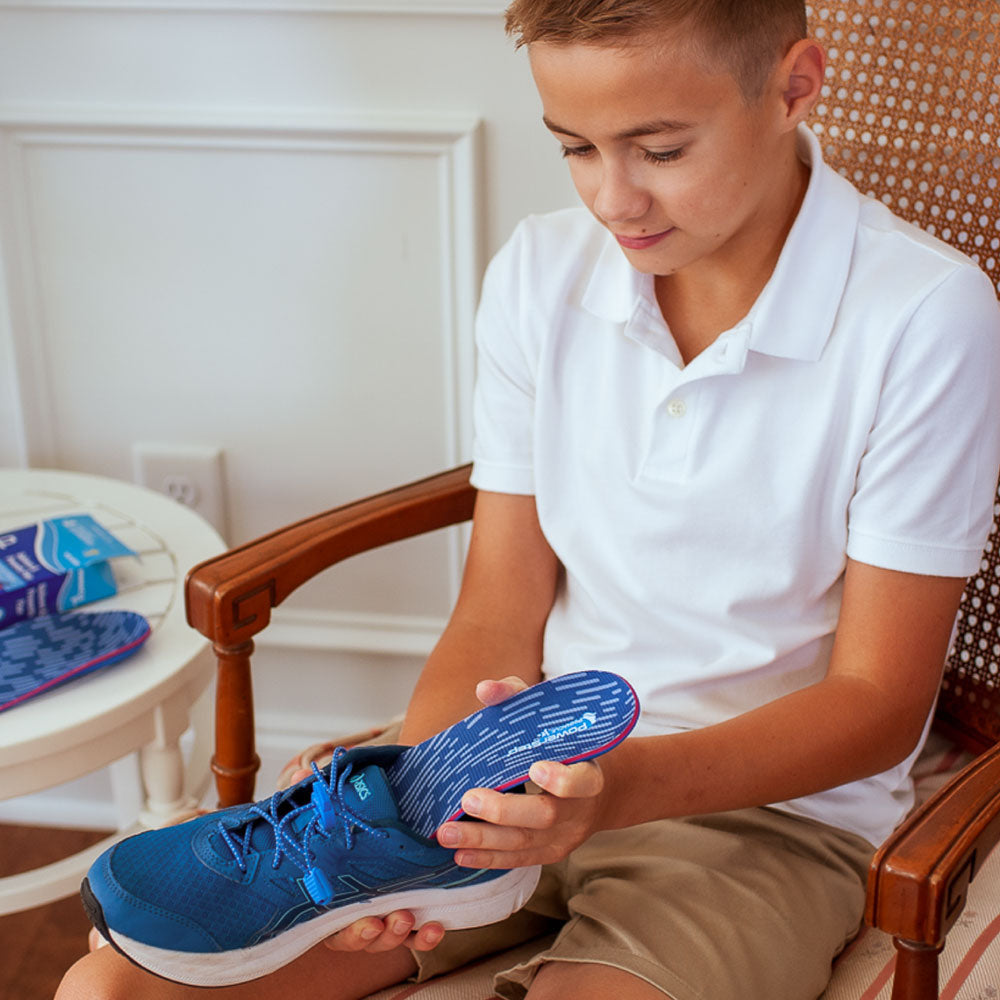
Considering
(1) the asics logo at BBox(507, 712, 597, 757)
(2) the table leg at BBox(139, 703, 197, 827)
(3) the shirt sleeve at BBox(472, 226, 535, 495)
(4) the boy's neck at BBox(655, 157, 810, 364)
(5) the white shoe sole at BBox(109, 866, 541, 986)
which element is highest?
(4) the boy's neck at BBox(655, 157, 810, 364)

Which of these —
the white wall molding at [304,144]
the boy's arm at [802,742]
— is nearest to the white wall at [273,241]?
the white wall molding at [304,144]

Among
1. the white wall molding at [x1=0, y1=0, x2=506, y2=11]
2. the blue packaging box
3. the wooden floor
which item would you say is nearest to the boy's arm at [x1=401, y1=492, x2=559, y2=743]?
the blue packaging box

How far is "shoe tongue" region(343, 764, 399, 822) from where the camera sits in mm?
754

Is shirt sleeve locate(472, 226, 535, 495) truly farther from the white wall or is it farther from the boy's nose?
the white wall

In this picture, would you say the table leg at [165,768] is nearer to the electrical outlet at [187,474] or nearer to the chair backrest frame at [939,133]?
the electrical outlet at [187,474]

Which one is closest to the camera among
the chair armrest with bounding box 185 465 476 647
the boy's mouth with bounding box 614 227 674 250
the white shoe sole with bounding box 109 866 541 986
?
the white shoe sole with bounding box 109 866 541 986

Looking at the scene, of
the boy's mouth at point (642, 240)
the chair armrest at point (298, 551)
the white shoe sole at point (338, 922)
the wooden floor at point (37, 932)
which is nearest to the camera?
the white shoe sole at point (338, 922)

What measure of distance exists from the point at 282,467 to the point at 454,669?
627 millimetres

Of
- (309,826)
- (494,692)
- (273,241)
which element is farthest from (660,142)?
(273,241)

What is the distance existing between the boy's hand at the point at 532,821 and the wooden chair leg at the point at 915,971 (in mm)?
177

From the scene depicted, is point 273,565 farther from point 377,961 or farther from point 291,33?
point 291,33

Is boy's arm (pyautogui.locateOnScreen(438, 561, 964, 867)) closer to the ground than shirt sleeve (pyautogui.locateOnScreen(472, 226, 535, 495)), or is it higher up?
closer to the ground

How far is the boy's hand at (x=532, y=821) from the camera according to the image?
0.67 meters

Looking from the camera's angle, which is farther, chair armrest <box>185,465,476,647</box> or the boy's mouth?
chair armrest <box>185,465,476,647</box>
